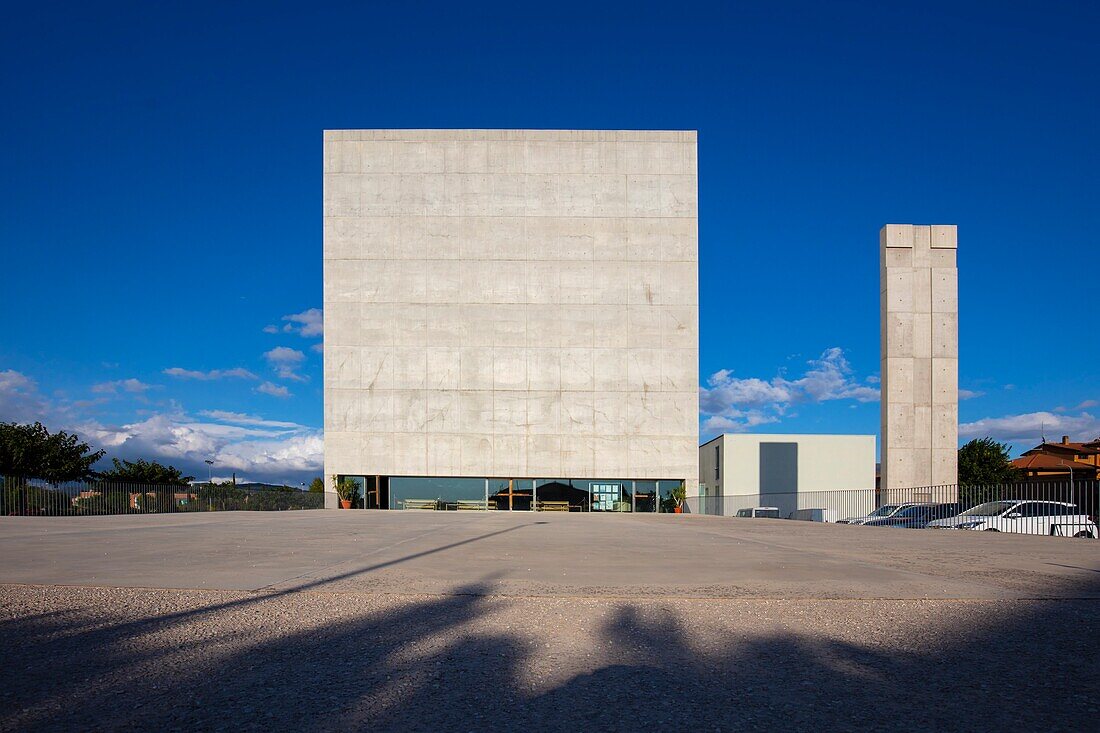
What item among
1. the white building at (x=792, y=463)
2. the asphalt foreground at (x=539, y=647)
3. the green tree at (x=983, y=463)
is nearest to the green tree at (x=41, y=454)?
the asphalt foreground at (x=539, y=647)

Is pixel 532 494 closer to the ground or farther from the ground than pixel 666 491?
closer to the ground

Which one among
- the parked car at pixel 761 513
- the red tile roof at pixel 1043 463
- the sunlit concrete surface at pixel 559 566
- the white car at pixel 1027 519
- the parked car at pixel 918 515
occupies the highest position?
the sunlit concrete surface at pixel 559 566

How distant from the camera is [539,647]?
527 centimetres

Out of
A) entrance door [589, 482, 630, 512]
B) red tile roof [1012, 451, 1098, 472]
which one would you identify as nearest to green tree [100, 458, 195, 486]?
entrance door [589, 482, 630, 512]

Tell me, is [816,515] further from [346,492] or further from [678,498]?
[346,492]

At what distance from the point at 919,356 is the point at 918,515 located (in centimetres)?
1237

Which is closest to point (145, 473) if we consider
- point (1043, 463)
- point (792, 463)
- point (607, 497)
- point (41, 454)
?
point (41, 454)

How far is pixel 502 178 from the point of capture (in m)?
48.0

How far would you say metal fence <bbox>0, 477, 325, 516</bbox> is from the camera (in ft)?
89.4

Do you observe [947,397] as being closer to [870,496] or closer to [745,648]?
[870,496]

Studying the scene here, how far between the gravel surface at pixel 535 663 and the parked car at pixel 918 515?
21802 mm

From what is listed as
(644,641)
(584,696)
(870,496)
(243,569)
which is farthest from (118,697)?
(870,496)

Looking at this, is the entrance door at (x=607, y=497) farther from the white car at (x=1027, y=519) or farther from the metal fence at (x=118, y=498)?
the white car at (x=1027, y=519)

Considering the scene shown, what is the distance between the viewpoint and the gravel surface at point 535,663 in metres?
3.87
